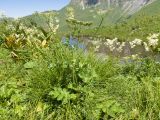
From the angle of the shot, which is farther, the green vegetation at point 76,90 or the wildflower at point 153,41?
the wildflower at point 153,41

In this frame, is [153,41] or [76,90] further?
[153,41]

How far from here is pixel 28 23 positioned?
12.5 meters

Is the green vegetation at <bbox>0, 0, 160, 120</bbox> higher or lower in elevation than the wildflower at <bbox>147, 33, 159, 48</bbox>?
lower

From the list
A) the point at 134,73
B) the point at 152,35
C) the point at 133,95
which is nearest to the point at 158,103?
the point at 133,95

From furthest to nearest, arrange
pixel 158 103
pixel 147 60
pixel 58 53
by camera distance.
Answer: pixel 147 60 < pixel 58 53 < pixel 158 103

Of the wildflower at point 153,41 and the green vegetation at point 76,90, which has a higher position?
the wildflower at point 153,41

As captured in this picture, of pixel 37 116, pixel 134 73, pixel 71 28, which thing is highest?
pixel 71 28

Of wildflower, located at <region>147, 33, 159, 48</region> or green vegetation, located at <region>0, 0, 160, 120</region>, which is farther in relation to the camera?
wildflower, located at <region>147, 33, 159, 48</region>

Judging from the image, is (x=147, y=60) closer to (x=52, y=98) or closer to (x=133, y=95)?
(x=133, y=95)

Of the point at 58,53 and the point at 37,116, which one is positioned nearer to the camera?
the point at 37,116

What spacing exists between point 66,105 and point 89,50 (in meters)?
1.55

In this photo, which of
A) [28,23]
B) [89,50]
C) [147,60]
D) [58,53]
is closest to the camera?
[58,53]

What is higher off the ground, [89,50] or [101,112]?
[89,50]

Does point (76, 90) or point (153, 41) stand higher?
point (153, 41)
